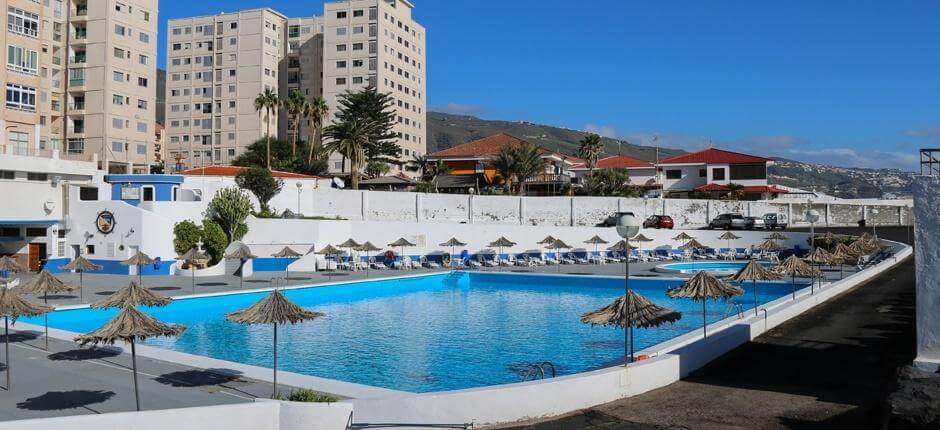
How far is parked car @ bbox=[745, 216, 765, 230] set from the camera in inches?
1937

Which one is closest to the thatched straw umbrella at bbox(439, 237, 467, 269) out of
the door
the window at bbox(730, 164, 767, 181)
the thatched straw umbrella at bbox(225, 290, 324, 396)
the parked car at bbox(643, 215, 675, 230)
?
the parked car at bbox(643, 215, 675, 230)

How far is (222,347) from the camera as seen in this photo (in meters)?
18.3

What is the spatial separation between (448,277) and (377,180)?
19.6 meters

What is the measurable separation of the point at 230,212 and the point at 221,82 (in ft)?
181

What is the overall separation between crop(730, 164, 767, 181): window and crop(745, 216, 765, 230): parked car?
15.4 metres

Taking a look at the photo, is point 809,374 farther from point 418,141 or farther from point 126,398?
point 418,141

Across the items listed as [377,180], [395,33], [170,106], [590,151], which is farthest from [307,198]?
[170,106]

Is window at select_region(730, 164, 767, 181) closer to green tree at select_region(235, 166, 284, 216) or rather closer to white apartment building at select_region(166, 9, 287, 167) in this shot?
green tree at select_region(235, 166, 284, 216)

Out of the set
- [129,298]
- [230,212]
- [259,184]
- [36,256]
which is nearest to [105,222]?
[36,256]

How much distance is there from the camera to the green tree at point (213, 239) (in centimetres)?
3441

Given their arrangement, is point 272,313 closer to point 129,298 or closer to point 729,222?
point 129,298

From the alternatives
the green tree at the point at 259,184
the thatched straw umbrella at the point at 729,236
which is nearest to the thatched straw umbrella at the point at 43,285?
the green tree at the point at 259,184

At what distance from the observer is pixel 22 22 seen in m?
40.0

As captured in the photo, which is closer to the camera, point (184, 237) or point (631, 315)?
Answer: point (631, 315)
